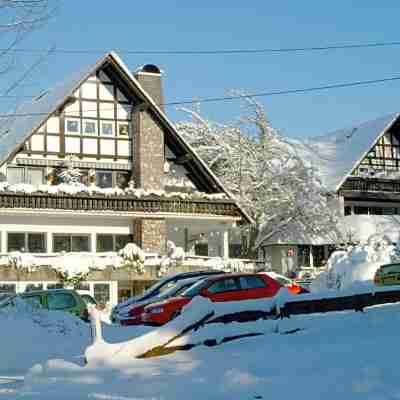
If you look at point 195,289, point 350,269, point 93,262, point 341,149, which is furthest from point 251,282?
point 341,149

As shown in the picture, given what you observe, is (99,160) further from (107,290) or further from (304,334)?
(304,334)

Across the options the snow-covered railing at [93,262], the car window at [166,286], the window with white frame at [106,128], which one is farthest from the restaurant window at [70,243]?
the car window at [166,286]

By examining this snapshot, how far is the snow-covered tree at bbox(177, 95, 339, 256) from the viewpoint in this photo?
47375 millimetres

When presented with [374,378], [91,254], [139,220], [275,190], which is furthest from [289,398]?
[275,190]

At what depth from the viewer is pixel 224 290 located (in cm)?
2039

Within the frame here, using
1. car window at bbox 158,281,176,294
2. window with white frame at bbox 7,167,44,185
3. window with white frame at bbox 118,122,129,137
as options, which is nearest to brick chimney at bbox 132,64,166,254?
window with white frame at bbox 118,122,129,137

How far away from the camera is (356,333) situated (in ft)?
38.7

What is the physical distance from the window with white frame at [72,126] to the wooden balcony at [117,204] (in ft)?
11.1

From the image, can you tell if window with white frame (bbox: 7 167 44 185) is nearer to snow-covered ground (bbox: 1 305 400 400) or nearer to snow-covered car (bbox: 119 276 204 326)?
snow-covered car (bbox: 119 276 204 326)

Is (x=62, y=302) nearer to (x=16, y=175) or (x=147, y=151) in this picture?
(x=16, y=175)

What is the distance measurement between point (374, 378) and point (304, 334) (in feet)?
9.72

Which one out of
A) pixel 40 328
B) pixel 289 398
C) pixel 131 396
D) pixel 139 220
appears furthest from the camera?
pixel 139 220

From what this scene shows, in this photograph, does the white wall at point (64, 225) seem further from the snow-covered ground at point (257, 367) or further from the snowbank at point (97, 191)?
the snow-covered ground at point (257, 367)

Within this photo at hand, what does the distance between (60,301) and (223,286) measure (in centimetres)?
447
